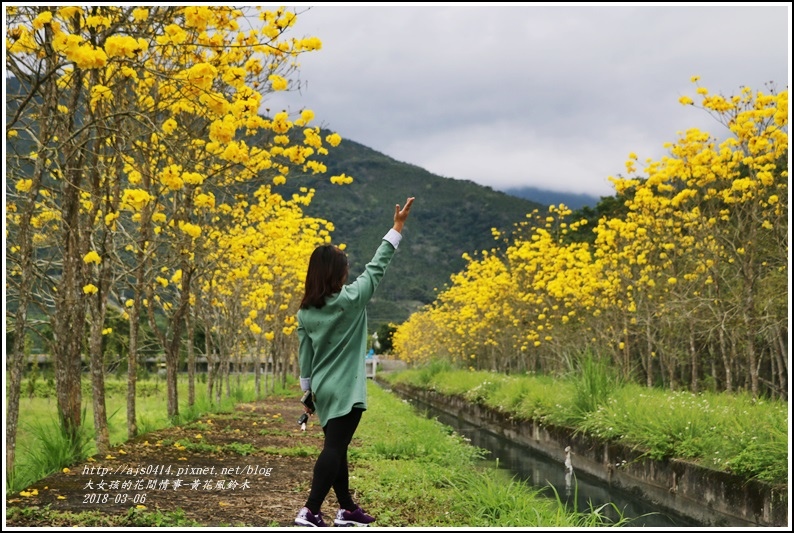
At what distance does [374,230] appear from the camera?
58.2m

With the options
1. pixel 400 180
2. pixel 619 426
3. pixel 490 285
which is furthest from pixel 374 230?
pixel 619 426

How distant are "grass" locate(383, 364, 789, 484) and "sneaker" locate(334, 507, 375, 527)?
4.17 meters

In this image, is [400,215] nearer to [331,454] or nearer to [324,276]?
[324,276]

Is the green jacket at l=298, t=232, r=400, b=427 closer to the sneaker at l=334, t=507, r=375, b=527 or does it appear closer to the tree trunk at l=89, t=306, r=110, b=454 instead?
the sneaker at l=334, t=507, r=375, b=527

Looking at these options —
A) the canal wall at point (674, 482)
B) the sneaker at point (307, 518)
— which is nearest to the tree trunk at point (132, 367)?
the sneaker at point (307, 518)

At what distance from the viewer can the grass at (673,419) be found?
23.3 feet

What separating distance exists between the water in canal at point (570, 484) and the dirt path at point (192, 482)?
7.76ft

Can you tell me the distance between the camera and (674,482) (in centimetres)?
857

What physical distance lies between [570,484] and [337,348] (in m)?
7.34

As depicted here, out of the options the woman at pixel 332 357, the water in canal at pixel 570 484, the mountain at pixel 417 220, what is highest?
the mountain at pixel 417 220

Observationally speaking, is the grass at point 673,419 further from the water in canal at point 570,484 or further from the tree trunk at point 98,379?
the tree trunk at point 98,379

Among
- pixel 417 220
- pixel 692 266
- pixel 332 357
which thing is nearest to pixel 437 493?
pixel 332 357

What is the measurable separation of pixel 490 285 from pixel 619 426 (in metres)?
11.9

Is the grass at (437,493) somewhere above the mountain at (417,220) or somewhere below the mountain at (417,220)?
below
